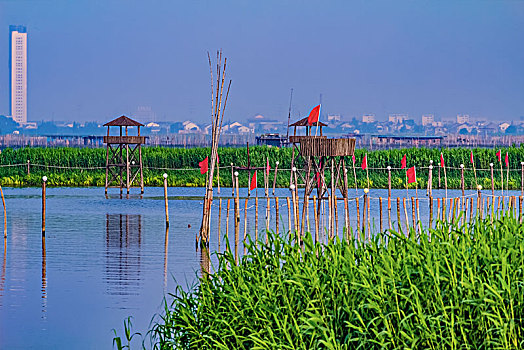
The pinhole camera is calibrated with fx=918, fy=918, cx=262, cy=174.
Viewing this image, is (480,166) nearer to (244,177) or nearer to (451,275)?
(244,177)

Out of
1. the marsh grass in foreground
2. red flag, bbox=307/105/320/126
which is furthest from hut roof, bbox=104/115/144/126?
the marsh grass in foreground

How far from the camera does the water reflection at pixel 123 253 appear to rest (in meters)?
13.6

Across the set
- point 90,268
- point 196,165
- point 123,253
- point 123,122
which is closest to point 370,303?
point 90,268

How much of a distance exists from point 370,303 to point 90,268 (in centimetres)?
873

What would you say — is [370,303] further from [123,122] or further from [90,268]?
[123,122]

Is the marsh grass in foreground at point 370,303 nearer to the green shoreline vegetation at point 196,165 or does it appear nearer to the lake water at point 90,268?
the lake water at point 90,268

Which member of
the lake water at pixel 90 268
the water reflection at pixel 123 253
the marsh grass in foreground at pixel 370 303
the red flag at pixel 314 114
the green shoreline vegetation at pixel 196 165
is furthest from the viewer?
the green shoreline vegetation at pixel 196 165

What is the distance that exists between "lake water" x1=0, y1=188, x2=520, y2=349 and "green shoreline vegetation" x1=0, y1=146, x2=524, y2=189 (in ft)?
42.2

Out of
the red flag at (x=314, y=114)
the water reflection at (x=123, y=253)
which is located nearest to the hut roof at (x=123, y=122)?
the water reflection at (x=123, y=253)

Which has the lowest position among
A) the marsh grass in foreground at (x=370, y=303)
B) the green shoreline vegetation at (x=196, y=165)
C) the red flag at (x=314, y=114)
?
the marsh grass in foreground at (x=370, y=303)

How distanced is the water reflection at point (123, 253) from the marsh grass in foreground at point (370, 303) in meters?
4.86

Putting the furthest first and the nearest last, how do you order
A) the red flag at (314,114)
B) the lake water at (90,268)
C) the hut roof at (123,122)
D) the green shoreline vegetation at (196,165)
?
the green shoreline vegetation at (196,165) < the hut roof at (123,122) < the red flag at (314,114) < the lake water at (90,268)

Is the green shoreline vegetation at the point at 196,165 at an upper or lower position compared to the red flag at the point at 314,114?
lower

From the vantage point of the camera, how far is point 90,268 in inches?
603
